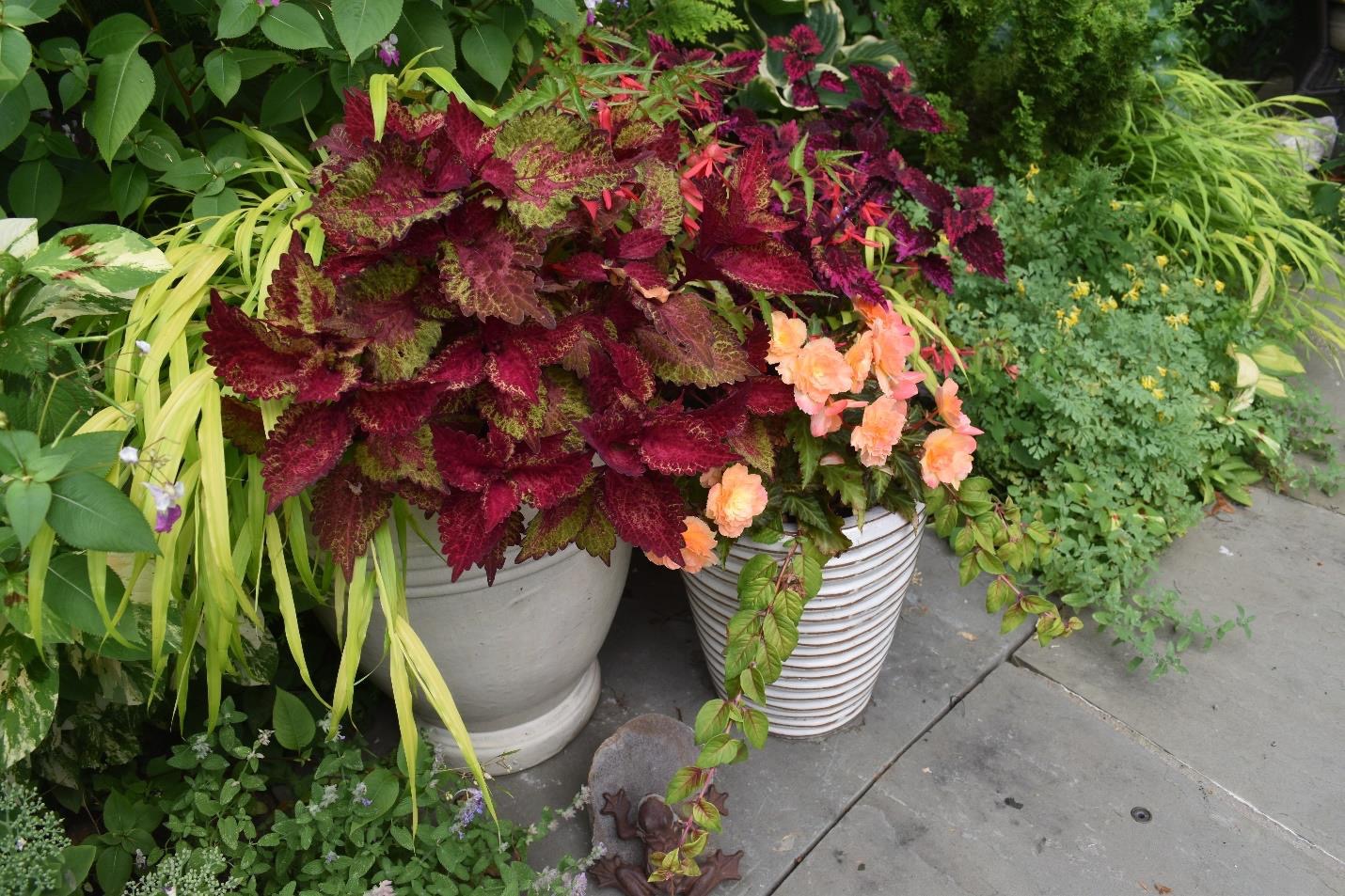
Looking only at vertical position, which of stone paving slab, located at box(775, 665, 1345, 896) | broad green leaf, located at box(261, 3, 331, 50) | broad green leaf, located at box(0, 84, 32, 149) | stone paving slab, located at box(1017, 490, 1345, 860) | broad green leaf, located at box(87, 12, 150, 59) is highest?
broad green leaf, located at box(261, 3, 331, 50)

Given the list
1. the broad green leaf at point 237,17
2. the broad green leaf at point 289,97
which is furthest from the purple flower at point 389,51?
the broad green leaf at point 237,17

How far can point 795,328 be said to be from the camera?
4.40ft

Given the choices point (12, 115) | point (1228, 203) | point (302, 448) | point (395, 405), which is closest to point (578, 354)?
point (395, 405)

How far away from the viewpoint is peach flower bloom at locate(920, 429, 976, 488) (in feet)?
4.54

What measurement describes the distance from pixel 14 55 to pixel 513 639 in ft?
3.09

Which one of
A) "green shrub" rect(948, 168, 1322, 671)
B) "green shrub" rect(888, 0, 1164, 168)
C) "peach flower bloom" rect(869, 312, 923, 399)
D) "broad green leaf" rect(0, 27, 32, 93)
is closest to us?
"broad green leaf" rect(0, 27, 32, 93)

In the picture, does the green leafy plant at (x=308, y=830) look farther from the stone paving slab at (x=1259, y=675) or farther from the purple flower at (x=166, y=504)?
the stone paving slab at (x=1259, y=675)

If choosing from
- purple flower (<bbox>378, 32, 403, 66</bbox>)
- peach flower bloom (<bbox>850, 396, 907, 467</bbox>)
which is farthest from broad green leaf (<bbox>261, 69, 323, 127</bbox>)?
peach flower bloom (<bbox>850, 396, 907, 467</bbox>)

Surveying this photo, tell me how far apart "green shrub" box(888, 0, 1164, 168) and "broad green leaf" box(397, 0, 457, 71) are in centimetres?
138

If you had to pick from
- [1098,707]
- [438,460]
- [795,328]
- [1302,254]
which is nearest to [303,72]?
[438,460]

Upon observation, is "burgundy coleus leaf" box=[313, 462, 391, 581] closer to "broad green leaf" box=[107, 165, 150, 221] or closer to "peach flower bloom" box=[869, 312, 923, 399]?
"broad green leaf" box=[107, 165, 150, 221]

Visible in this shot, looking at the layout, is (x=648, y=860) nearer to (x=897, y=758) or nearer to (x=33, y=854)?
(x=897, y=758)

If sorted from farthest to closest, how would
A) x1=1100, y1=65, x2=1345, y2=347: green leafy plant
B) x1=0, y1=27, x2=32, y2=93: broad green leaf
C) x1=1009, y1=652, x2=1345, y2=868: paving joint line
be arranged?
1. x1=1100, y1=65, x2=1345, y2=347: green leafy plant
2. x1=1009, y1=652, x2=1345, y2=868: paving joint line
3. x1=0, y1=27, x2=32, y2=93: broad green leaf

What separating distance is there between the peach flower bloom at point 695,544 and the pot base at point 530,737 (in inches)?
19.3
